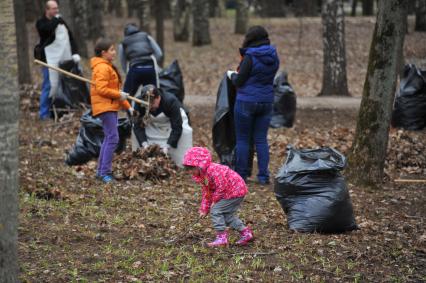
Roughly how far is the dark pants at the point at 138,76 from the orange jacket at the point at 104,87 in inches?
78.1

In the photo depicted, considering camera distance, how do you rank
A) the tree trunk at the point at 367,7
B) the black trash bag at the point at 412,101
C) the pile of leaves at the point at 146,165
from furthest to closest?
the tree trunk at the point at 367,7 → the black trash bag at the point at 412,101 → the pile of leaves at the point at 146,165

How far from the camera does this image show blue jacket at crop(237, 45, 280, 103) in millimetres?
7867

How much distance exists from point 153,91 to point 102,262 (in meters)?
3.48

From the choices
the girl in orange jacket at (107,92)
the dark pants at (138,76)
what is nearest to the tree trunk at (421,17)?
the dark pants at (138,76)

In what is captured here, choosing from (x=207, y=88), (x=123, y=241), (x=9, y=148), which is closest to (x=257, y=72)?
(x=123, y=241)

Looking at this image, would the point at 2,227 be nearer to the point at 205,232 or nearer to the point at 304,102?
the point at 205,232

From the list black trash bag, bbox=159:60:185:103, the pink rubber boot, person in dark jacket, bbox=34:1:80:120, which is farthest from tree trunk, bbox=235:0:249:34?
the pink rubber boot

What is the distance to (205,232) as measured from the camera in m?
6.30

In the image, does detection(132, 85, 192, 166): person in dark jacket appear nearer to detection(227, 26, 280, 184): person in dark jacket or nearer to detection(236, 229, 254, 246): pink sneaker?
detection(227, 26, 280, 184): person in dark jacket

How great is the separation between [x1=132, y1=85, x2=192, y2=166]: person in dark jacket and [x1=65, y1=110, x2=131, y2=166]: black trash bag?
35 centimetres

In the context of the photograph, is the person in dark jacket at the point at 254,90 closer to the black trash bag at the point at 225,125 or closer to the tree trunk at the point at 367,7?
the black trash bag at the point at 225,125

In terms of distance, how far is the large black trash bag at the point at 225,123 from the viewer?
28.2ft

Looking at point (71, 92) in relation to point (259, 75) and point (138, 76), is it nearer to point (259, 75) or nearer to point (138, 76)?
point (138, 76)

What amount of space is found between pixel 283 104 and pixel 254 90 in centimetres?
408
